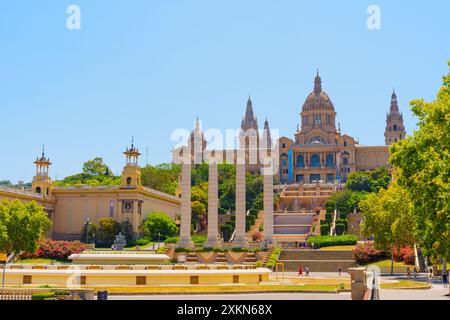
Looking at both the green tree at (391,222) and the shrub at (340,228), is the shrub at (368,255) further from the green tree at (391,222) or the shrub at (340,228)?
the shrub at (340,228)

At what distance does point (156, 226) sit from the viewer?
90562mm

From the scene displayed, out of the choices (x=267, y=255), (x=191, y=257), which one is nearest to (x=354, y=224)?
(x=267, y=255)

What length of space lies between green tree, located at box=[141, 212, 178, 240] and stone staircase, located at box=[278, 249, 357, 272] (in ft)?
80.6

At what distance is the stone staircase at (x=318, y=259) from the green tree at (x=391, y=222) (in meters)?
4.85

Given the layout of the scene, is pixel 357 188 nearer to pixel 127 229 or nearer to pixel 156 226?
pixel 156 226

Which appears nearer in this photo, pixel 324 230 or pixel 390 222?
pixel 390 222

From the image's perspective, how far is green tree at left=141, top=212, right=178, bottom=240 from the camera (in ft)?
295

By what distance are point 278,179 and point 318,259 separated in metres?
110

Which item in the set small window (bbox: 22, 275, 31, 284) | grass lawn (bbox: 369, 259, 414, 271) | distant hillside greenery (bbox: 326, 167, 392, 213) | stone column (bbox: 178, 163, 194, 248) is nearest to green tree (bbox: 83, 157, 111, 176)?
distant hillside greenery (bbox: 326, 167, 392, 213)

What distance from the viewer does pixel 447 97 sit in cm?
3152

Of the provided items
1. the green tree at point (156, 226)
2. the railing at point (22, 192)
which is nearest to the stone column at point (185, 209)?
the green tree at point (156, 226)

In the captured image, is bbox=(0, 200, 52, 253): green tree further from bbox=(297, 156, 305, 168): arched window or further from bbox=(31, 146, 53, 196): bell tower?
bbox=(297, 156, 305, 168): arched window

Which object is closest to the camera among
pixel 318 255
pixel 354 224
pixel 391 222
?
pixel 391 222
